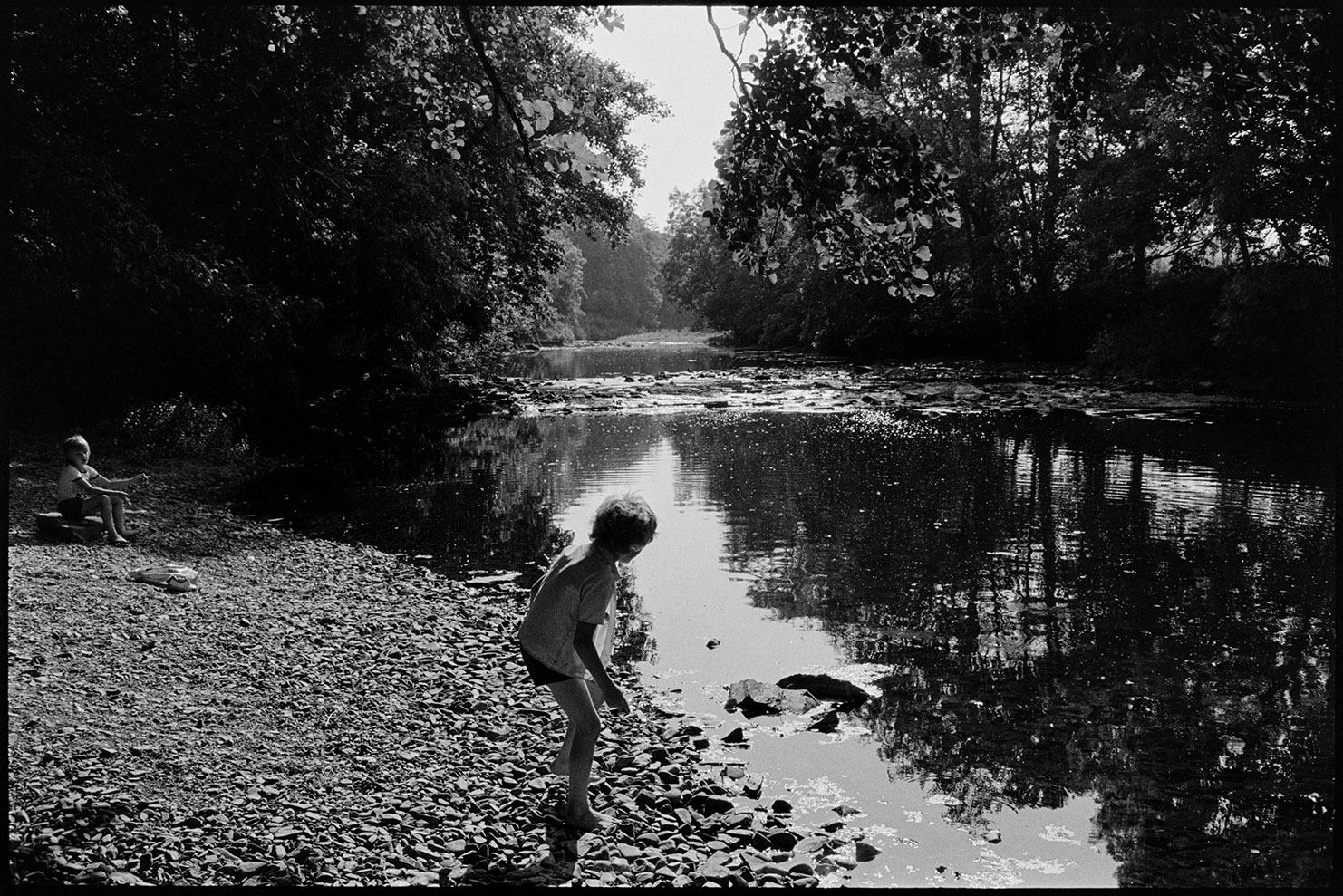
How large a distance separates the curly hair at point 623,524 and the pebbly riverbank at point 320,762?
1.69m

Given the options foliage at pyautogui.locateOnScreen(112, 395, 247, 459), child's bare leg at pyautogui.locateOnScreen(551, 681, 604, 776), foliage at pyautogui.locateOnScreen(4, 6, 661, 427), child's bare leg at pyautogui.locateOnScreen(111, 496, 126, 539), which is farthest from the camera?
foliage at pyautogui.locateOnScreen(112, 395, 247, 459)

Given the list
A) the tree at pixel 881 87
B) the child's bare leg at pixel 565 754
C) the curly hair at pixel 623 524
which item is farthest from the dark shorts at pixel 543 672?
the tree at pixel 881 87

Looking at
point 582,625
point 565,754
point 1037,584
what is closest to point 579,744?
point 565,754

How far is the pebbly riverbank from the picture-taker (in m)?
5.19

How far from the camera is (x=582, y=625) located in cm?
567

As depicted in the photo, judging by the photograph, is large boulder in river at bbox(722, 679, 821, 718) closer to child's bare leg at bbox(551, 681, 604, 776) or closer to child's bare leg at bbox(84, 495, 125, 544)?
child's bare leg at bbox(551, 681, 604, 776)

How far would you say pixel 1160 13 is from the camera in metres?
5.32

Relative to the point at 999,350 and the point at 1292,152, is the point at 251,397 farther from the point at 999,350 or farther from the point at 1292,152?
the point at 999,350

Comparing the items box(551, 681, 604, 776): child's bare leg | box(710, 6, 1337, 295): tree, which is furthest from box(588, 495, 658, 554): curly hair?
box(710, 6, 1337, 295): tree

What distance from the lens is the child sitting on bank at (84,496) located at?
11984 millimetres

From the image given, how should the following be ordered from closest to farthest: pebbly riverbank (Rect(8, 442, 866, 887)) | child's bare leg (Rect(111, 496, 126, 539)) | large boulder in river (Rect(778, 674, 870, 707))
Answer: pebbly riverbank (Rect(8, 442, 866, 887))
large boulder in river (Rect(778, 674, 870, 707))
child's bare leg (Rect(111, 496, 126, 539))

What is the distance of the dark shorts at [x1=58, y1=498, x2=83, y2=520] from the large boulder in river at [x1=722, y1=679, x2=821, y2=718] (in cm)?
836

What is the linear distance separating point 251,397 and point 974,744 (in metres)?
22.4

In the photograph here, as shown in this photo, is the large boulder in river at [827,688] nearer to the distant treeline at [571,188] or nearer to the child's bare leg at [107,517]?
the distant treeline at [571,188]
